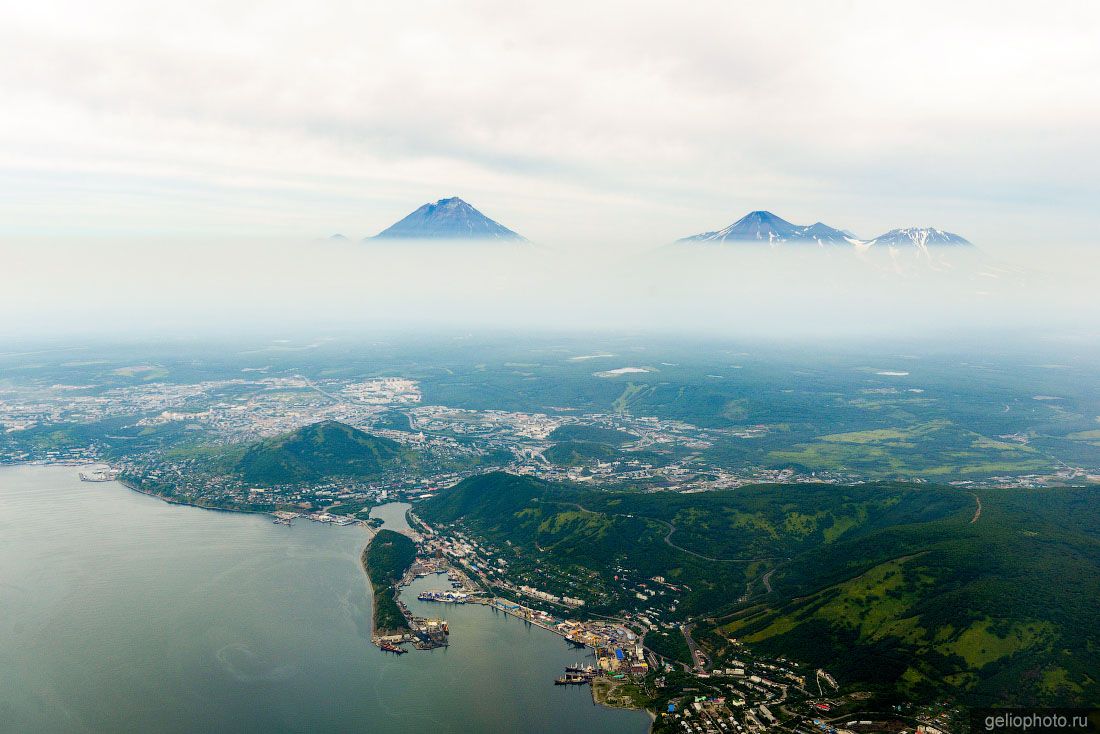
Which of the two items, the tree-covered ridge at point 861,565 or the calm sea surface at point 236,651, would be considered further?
the tree-covered ridge at point 861,565

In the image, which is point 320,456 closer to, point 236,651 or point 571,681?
point 236,651

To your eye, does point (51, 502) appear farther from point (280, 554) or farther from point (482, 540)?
point (482, 540)

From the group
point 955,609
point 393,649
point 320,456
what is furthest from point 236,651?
point 320,456

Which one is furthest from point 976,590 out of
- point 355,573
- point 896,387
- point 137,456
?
point 896,387

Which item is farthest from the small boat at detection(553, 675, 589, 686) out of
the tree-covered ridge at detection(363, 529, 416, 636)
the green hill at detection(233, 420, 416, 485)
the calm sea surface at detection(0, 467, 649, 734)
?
the green hill at detection(233, 420, 416, 485)

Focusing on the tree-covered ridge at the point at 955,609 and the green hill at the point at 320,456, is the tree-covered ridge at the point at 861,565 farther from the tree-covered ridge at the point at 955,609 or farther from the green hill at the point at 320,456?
the green hill at the point at 320,456

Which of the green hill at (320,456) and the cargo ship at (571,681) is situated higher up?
the green hill at (320,456)

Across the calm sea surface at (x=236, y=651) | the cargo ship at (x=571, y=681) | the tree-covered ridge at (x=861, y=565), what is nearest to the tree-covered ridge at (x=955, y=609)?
the tree-covered ridge at (x=861, y=565)
